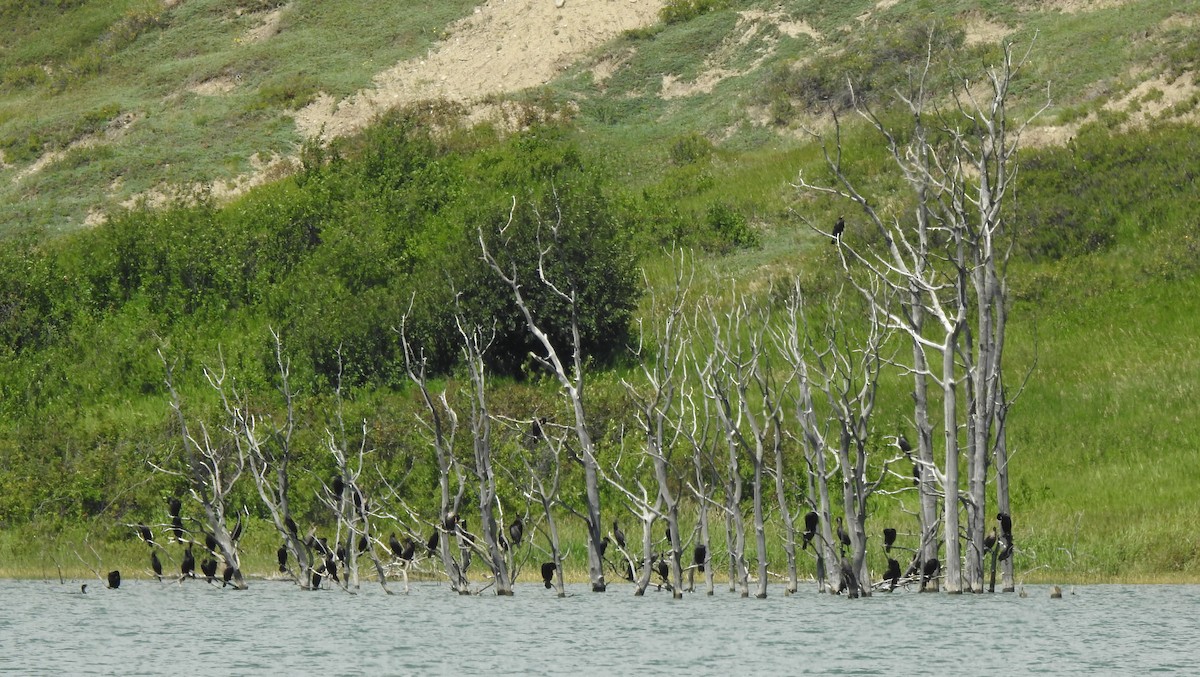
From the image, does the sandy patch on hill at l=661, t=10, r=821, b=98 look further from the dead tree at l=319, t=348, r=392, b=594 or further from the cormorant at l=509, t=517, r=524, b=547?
the cormorant at l=509, t=517, r=524, b=547

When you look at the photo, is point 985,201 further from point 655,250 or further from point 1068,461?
point 655,250

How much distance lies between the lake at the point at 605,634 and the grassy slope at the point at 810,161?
5503mm

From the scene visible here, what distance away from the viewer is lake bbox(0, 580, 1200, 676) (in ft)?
75.4

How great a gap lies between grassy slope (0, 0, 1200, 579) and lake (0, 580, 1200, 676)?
5503 millimetres

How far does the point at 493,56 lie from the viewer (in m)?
91.2

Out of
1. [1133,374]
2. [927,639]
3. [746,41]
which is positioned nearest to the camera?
[927,639]

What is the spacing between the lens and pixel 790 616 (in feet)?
91.6

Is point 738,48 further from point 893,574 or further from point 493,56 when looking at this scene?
point 893,574

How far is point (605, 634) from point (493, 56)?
68.0m

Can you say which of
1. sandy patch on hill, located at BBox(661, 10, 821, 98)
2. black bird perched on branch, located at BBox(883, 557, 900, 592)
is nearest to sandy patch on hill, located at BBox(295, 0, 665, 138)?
sandy patch on hill, located at BBox(661, 10, 821, 98)

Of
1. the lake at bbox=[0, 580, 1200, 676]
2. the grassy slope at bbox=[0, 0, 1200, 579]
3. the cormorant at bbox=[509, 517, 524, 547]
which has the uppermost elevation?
the grassy slope at bbox=[0, 0, 1200, 579]

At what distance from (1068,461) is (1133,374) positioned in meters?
6.90

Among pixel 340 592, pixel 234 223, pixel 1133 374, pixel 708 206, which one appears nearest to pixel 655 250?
pixel 708 206

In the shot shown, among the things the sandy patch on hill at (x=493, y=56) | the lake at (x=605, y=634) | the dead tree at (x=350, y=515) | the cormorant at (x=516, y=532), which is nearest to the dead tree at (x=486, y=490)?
the cormorant at (x=516, y=532)
